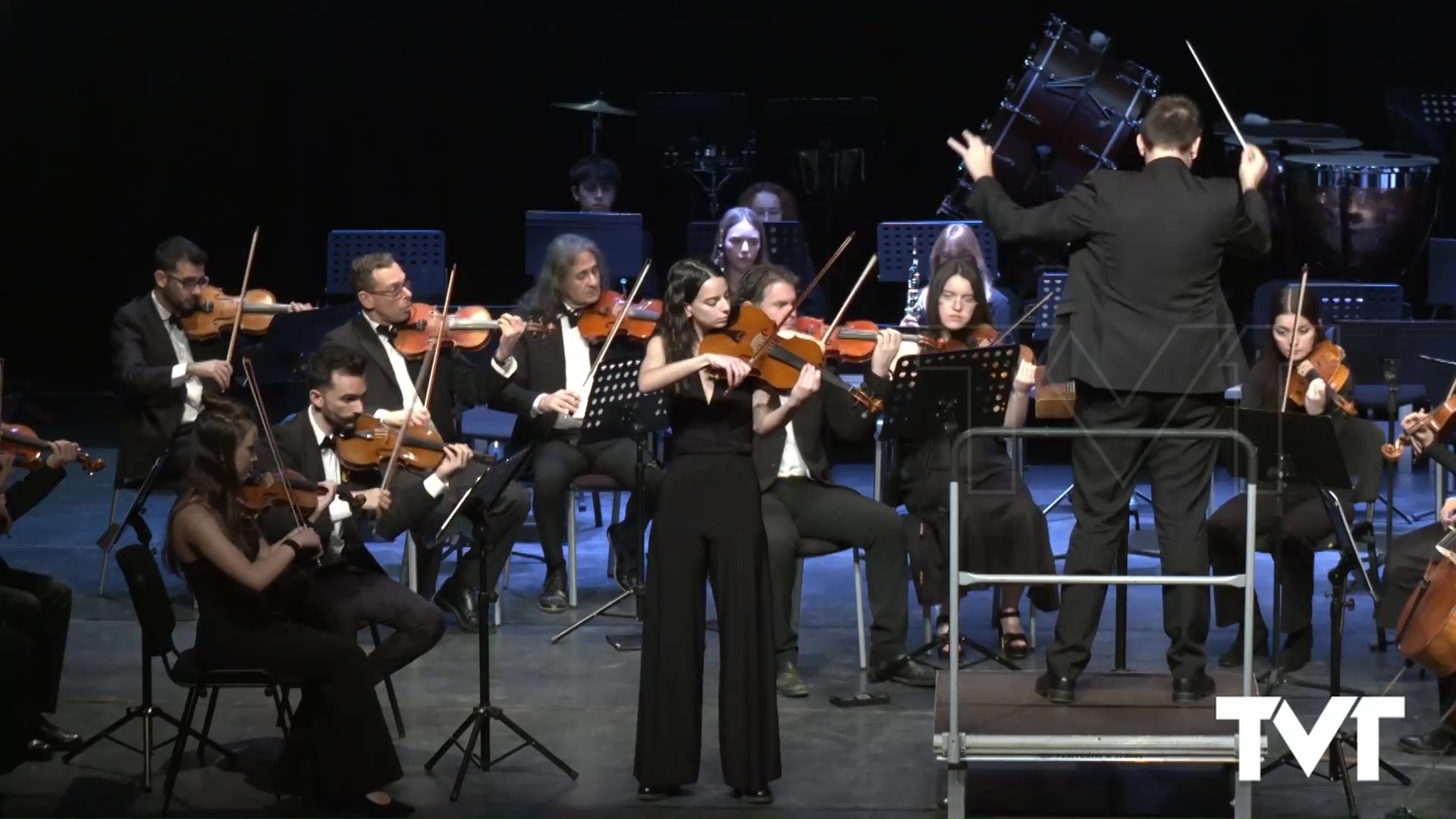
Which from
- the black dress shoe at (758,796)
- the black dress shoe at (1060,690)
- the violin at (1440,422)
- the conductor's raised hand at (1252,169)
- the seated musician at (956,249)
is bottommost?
the black dress shoe at (758,796)

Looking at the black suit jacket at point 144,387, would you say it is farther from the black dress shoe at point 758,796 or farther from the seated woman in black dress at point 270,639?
the black dress shoe at point 758,796

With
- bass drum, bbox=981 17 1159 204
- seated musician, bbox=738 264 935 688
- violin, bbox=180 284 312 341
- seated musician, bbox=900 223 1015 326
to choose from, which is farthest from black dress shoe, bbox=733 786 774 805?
bass drum, bbox=981 17 1159 204

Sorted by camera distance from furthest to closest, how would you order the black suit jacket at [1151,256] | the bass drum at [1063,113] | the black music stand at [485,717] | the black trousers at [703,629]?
the bass drum at [1063,113]
the black music stand at [485,717]
the black trousers at [703,629]
the black suit jacket at [1151,256]

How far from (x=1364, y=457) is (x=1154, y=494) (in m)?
1.69

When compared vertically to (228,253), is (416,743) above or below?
below

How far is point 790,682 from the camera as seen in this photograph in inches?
234

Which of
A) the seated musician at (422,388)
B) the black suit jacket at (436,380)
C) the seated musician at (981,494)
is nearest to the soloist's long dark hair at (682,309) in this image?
the seated musician at (981,494)

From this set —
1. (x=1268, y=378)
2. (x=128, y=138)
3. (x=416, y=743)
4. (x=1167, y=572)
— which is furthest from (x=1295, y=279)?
Answer: (x=128, y=138)

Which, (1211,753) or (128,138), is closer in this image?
(1211,753)

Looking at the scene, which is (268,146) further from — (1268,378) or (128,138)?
(1268,378)

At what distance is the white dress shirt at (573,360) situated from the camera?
22.9 ft

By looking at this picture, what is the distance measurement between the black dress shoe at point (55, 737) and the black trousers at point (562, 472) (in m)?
2.00

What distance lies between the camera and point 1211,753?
4445 mm

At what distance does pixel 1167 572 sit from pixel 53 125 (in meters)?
7.84
